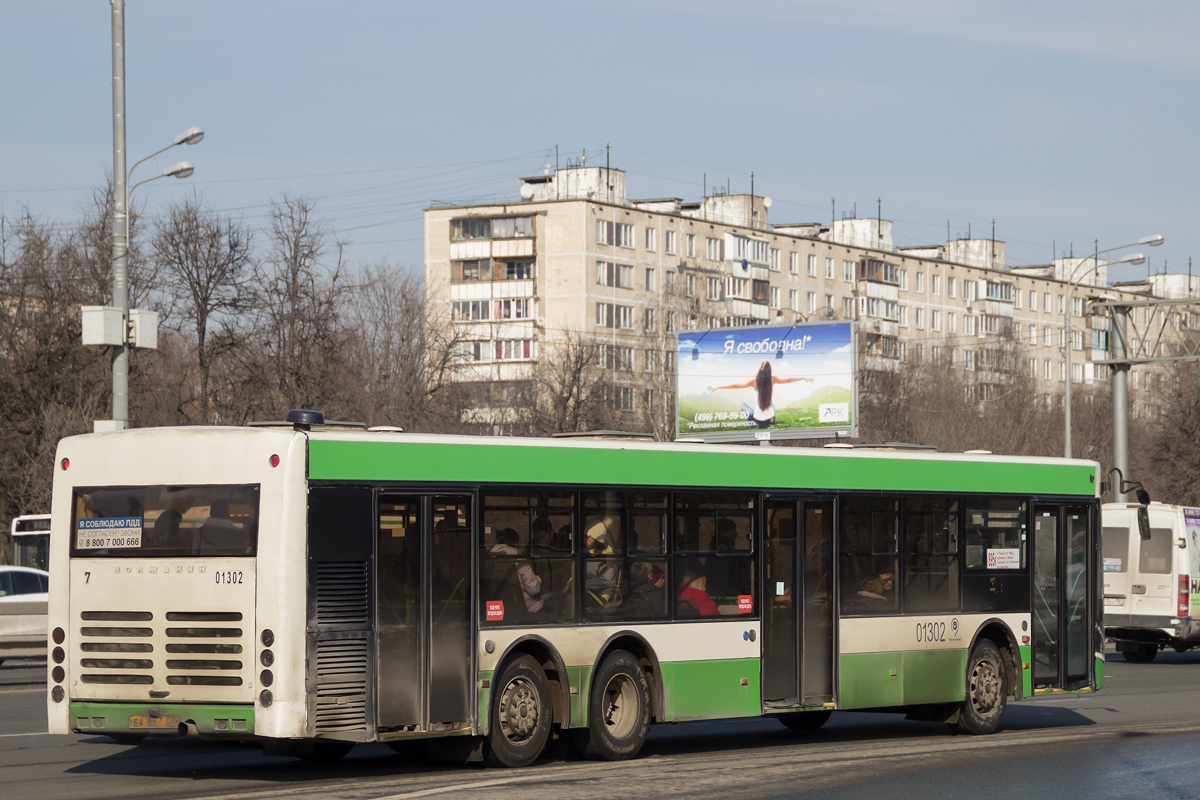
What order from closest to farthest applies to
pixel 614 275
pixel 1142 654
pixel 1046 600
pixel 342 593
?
1. pixel 342 593
2. pixel 1046 600
3. pixel 1142 654
4. pixel 614 275

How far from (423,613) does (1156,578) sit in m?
19.4

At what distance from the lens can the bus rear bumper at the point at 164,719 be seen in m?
11.5

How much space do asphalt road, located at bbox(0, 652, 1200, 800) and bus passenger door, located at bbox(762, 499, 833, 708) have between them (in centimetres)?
57

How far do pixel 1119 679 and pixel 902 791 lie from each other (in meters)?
14.2

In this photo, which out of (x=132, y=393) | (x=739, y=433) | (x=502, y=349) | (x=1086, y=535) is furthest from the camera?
(x=502, y=349)

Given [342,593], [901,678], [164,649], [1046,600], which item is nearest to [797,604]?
[901,678]

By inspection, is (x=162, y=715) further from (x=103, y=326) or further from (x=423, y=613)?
(x=103, y=326)

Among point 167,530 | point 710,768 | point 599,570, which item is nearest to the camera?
point 167,530

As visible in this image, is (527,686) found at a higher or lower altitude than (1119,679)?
higher

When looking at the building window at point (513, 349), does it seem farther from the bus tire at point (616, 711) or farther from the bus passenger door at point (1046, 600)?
the bus tire at point (616, 711)

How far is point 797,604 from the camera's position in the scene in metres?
15.1

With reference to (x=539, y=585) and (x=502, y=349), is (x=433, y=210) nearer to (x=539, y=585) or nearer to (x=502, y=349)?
(x=502, y=349)

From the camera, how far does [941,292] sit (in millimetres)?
120312

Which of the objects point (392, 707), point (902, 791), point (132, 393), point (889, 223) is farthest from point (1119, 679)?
point (889, 223)
